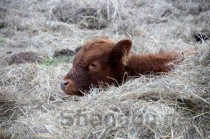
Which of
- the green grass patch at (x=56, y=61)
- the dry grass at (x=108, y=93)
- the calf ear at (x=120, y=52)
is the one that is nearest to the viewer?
the dry grass at (x=108, y=93)

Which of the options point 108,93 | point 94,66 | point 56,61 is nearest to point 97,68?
point 94,66

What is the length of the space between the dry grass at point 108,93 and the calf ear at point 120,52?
1.33ft

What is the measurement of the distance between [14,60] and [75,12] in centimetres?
458

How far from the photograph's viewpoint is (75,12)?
42.1ft

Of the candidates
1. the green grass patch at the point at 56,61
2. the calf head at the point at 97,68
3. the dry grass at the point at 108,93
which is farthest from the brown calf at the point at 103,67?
the green grass patch at the point at 56,61

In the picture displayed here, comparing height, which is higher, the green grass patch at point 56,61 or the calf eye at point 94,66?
the calf eye at point 94,66

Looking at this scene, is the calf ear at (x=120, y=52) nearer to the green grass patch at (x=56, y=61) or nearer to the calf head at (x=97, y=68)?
the calf head at (x=97, y=68)

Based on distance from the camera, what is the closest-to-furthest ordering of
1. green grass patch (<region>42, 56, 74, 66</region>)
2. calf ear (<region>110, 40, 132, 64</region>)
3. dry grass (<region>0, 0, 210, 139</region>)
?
1. dry grass (<region>0, 0, 210, 139</region>)
2. calf ear (<region>110, 40, 132, 64</region>)
3. green grass patch (<region>42, 56, 74, 66</region>)

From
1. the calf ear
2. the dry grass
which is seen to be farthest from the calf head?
the dry grass

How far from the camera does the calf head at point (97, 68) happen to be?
5961 mm

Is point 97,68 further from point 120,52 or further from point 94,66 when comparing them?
point 120,52

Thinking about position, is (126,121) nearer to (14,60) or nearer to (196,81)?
(196,81)

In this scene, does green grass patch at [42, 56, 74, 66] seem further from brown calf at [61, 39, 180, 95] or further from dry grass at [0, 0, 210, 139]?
brown calf at [61, 39, 180, 95]

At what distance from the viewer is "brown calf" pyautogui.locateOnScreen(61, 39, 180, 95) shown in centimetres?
596
